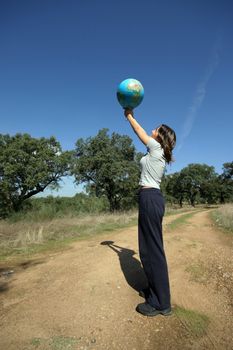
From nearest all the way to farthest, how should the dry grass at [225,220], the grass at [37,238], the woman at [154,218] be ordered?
1. the woman at [154,218]
2. the grass at [37,238]
3. the dry grass at [225,220]

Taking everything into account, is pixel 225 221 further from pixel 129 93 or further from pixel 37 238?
pixel 129 93

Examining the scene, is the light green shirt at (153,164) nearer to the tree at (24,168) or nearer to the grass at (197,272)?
the grass at (197,272)

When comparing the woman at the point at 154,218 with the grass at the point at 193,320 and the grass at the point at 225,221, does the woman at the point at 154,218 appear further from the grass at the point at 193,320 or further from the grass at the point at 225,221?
the grass at the point at 225,221

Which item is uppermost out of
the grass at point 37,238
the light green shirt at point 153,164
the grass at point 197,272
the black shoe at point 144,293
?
the light green shirt at point 153,164

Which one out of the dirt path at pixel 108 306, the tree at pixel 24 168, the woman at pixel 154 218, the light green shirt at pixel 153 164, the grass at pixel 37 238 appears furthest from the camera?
the tree at pixel 24 168

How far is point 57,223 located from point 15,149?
37.0 feet

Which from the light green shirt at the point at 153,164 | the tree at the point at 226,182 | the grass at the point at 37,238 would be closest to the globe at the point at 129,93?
the light green shirt at the point at 153,164

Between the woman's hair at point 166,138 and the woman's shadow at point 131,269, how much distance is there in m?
2.16

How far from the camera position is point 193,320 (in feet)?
9.86

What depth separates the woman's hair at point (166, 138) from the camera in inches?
142

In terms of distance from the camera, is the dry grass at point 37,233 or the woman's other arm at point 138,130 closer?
the woman's other arm at point 138,130

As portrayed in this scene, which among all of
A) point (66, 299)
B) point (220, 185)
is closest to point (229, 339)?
point (66, 299)

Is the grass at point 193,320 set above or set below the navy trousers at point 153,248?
below

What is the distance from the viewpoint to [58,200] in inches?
930
